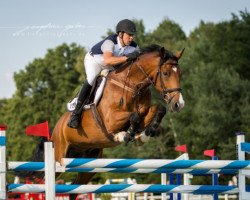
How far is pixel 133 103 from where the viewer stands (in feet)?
28.3

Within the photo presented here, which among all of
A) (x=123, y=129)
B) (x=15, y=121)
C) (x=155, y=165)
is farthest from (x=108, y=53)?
(x=15, y=121)

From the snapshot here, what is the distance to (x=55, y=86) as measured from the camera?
59938 mm

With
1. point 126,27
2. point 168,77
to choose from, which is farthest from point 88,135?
point 126,27

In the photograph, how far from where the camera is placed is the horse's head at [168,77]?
816cm

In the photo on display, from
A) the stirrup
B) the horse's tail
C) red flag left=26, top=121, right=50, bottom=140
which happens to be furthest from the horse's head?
the horse's tail

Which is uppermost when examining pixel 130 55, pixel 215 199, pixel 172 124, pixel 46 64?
pixel 46 64

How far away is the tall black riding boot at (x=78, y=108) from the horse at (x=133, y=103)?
3.5 inches

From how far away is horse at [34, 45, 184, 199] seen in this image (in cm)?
838

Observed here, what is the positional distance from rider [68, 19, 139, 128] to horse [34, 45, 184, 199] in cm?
13

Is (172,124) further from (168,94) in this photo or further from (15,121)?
(168,94)

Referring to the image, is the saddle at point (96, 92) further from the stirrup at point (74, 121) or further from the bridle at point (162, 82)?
the bridle at point (162, 82)

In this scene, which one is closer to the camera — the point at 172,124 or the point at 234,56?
the point at 234,56

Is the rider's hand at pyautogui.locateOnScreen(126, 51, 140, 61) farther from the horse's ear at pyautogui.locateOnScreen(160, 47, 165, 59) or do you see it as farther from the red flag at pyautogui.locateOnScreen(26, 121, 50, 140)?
the red flag at pyautogui.locateOnScreen(26, 121, 50, 140)

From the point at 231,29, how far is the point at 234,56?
5.88 ft
